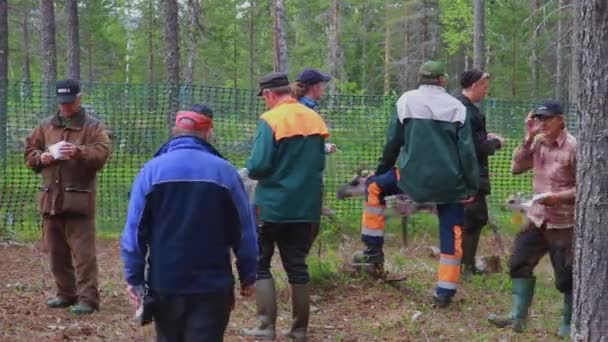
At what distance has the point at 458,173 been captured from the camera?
6523 mm

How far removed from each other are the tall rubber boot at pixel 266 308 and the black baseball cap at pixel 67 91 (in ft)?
6.77

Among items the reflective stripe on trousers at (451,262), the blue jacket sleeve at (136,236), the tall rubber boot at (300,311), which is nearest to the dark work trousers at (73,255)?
the tall rubber boot at (300,311)

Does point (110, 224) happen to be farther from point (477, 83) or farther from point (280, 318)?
point (477, 83)

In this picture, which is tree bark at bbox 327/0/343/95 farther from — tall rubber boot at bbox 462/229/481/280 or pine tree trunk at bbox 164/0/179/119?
tall rubber boot at bbox 462/229/481/280

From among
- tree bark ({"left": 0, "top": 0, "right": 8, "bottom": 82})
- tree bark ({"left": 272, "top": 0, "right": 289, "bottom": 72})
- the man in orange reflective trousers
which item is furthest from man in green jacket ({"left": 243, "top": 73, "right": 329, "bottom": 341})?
tree bark ({"left": 272, "top": 0, "right": 289, "bottom": 72})

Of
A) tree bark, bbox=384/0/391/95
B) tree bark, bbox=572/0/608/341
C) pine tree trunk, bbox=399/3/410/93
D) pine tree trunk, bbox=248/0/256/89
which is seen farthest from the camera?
pine tree trunk, bbox=248/0/256/89

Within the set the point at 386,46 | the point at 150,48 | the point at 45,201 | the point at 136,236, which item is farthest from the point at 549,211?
the point at 386,46

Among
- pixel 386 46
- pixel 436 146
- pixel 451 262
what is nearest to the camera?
pixel 436 146

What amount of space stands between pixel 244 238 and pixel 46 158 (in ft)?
9.06

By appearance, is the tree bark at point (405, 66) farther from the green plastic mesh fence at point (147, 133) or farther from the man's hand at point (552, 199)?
the man's hand at point (552, 199)

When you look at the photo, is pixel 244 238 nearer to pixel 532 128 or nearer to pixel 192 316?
pixel 192 316

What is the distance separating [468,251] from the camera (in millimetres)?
7992

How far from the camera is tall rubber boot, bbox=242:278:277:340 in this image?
5.88 meters

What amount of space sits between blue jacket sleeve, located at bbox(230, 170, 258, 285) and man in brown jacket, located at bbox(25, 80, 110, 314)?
8.40ft
